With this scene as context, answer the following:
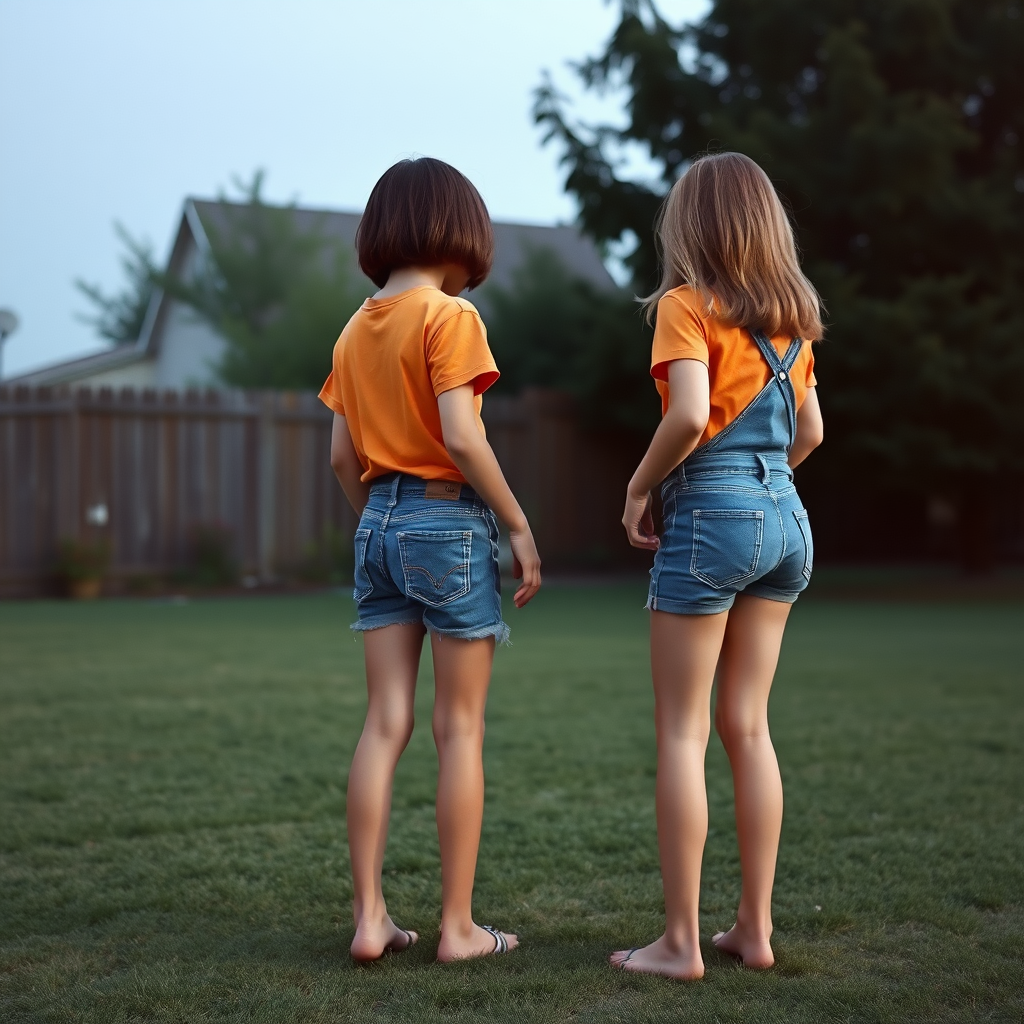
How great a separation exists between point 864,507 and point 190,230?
42.7 feet

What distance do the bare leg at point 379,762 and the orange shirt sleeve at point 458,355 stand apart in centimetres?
53

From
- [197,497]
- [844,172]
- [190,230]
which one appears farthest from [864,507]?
[190,230]

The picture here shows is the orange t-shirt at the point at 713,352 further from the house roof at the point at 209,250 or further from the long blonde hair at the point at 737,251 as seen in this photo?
the house roof at the point at 209,250

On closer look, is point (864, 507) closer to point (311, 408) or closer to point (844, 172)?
point (844, 172)

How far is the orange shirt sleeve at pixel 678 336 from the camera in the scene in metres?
2.26

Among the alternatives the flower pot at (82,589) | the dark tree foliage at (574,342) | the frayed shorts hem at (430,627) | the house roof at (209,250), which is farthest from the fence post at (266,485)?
the frayed shorts hem at (430,627)

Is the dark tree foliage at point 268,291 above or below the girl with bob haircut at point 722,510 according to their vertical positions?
above

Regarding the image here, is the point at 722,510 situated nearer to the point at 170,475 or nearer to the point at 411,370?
the point at 411,370

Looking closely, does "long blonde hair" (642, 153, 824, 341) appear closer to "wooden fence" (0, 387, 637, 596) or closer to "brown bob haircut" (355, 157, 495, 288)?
"brown bob haircut" (355, 157, 495, 288)

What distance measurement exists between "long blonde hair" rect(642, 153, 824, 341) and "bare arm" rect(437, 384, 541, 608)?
1.34 ft

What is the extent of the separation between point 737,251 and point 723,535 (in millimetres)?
555

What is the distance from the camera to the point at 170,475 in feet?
39.6

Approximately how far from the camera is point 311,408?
12.8 metres

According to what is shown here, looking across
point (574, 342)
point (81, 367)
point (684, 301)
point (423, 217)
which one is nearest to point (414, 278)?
point (423, 217)
